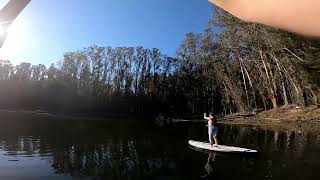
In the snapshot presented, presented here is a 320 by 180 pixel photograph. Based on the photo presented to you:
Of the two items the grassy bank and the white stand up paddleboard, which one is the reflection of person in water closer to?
the white stand up paddleboard

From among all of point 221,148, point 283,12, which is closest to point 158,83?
point 221,148

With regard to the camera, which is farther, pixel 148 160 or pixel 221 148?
pixel 221 148

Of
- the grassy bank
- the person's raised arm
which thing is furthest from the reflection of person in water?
the grassy bank

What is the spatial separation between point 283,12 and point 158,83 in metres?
112

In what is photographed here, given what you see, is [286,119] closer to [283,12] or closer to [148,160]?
[148,160]

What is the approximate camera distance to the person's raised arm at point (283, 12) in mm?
1190

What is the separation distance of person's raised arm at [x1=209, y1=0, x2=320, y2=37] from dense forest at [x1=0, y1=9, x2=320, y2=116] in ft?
236

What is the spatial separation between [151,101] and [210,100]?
48.2ft

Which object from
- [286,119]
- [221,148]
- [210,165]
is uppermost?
[286,119]

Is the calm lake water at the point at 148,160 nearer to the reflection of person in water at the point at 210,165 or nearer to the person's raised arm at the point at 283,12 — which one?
the reflection of person in water at the point at 210,165

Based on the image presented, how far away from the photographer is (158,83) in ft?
372

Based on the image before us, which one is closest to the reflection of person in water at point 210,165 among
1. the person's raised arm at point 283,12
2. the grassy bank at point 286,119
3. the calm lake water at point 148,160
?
the calm lake water at point 148,160

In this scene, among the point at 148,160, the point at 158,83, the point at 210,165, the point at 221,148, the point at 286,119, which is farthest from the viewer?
the point at 158,83

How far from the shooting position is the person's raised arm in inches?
46.9
